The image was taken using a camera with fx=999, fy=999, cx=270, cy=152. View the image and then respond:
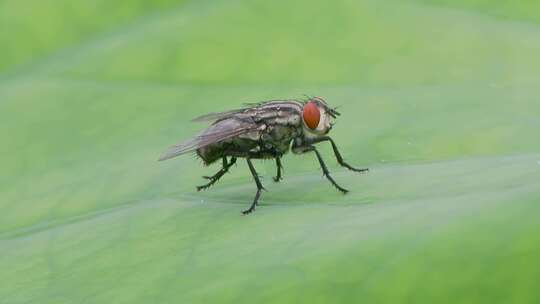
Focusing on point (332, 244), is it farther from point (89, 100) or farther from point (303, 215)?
point (89, 100)

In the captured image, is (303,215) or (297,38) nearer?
(303,215)

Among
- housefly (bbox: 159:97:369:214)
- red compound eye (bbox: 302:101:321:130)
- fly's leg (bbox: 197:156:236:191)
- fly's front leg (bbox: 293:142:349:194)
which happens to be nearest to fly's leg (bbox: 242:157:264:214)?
housefly (bbox: 159:97:369:214)

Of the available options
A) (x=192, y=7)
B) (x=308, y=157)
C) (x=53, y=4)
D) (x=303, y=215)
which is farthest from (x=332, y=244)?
(x=53, y=4)

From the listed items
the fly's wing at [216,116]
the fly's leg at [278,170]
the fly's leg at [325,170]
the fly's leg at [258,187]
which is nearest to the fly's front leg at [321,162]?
the fly's leg at [325,170]

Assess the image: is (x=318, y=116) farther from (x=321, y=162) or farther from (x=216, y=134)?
(x=216, y=134)

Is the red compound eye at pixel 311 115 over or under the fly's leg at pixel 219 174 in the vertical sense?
over

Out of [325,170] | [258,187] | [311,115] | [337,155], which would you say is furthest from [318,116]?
[258,187]

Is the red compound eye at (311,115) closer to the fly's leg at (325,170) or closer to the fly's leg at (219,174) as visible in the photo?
the fly's leg at (325,170)
